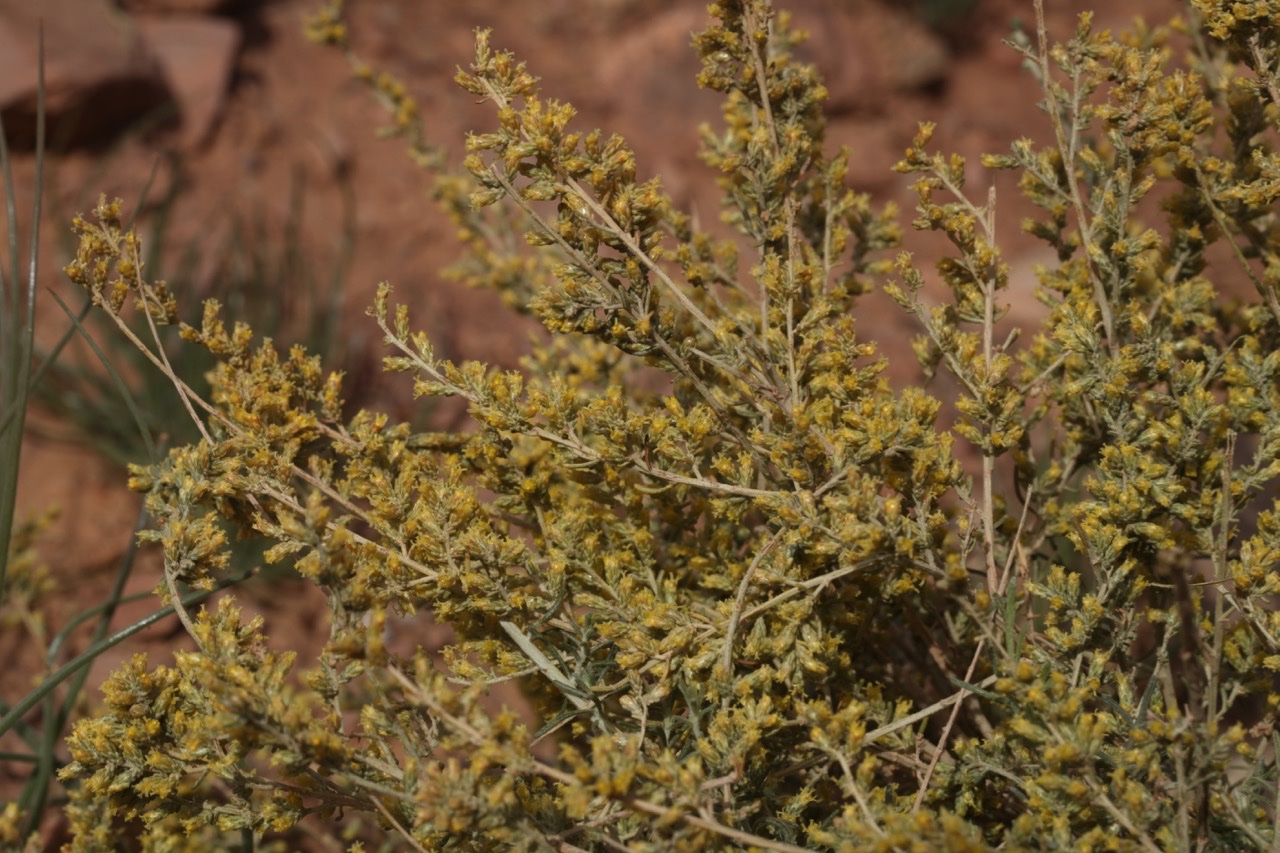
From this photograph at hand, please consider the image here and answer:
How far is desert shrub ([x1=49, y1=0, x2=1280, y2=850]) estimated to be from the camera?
3.87 feet

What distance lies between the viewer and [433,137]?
389 centimetres

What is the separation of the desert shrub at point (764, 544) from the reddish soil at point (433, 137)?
137cm

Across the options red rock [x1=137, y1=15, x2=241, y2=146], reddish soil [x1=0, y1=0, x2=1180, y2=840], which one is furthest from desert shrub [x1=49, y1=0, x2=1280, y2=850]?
red rock [x1=137, y1=15, x2=241, y2=146]

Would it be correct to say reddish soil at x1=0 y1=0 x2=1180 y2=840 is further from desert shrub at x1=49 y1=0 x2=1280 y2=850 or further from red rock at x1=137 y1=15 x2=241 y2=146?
desert shrub at x1=49 y1=0 x2=1280 y2=850

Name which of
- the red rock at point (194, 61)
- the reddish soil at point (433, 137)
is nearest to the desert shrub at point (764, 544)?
the reddish soil at point (433, 137)

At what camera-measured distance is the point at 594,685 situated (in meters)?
1.34

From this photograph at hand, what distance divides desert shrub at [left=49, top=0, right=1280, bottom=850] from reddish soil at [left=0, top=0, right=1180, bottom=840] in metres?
1.37

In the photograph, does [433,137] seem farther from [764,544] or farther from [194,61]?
[764,544]

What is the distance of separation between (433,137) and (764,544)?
2.94 m

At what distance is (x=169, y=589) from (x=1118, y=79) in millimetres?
1443

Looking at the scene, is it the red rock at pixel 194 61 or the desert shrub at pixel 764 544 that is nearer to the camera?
the desert shrub at pixel 764 544

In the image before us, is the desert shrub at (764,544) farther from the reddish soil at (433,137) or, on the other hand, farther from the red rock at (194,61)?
the red rock at (194,61)

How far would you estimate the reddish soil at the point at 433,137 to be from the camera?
113 inches

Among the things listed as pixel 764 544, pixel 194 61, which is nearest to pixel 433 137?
pixel 194 61
